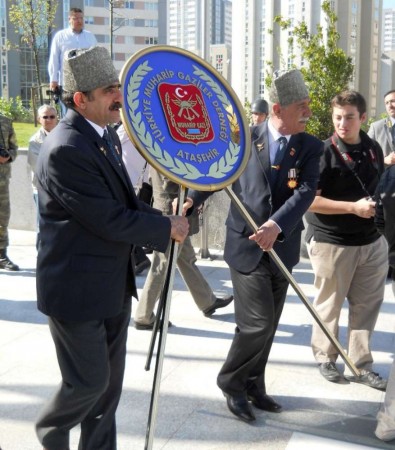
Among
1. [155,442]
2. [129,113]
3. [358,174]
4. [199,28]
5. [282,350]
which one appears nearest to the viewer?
[129,113]

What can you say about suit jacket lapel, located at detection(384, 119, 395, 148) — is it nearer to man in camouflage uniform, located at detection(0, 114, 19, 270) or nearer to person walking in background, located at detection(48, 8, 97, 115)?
man in camouflage uniform, located at detection(0, 114, 19, 270)

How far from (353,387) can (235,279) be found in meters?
1.09

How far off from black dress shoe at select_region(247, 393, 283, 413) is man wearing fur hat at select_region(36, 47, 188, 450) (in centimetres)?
122

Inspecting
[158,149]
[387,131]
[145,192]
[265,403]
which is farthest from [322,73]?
[158,149]

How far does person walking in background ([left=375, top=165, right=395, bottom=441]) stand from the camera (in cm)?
298

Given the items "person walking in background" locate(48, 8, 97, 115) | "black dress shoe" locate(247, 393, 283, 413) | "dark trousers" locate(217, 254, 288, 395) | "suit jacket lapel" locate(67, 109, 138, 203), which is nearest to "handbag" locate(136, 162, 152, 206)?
"dark trousers" locate(217, 254, 288, 395)

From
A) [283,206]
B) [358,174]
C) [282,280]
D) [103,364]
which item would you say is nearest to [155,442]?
[103,364]

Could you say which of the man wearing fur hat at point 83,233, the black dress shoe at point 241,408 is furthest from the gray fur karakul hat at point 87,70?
the black dress shoe at point 241,408

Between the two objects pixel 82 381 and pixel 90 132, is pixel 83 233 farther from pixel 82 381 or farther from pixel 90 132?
pixel 82 381

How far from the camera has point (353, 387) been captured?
4039 millimetres

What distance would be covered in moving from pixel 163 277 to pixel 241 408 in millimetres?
1590

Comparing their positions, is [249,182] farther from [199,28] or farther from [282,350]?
[199,28]

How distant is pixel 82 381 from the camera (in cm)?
268

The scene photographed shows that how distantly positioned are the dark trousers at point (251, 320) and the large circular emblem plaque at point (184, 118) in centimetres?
71
